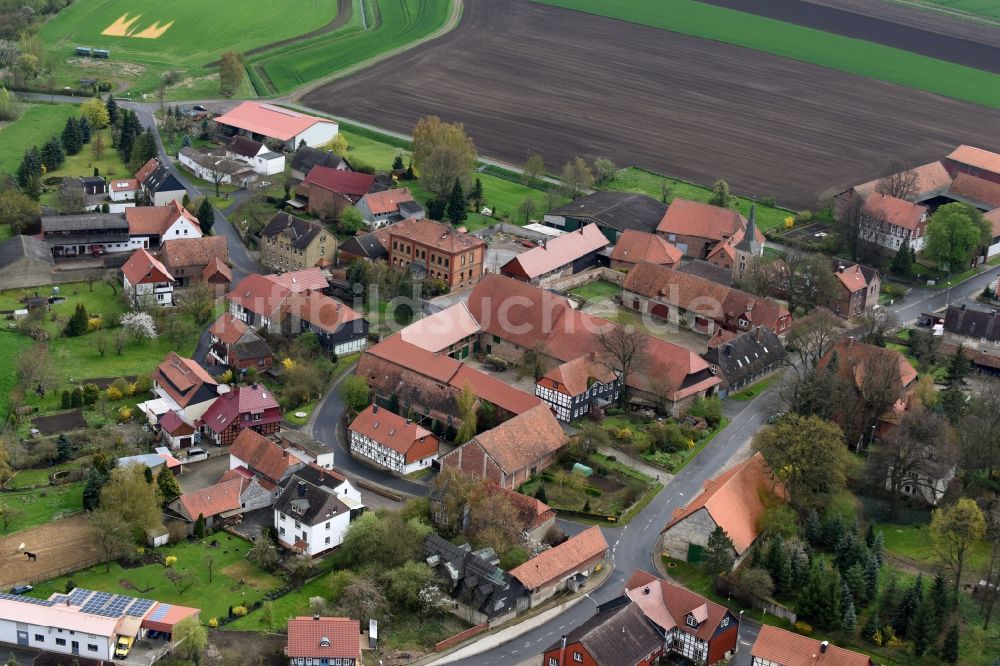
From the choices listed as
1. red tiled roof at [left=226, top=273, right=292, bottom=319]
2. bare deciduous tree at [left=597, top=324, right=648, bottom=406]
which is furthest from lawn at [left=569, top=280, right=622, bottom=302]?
red tiled roof at [left=226, top=273, right=292, bottom=319]

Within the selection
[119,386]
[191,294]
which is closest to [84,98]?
[191,294]

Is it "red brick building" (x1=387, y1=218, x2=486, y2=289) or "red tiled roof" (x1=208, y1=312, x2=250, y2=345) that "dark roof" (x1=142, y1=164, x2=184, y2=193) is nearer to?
"red brick building" (x1=387, y1=218, x2=486, y2=289)

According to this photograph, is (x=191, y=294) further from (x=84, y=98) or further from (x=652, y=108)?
(x=652, y=108)

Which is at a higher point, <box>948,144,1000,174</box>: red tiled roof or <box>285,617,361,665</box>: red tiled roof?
<box>948,144,1000,174</box>: red tiled roof

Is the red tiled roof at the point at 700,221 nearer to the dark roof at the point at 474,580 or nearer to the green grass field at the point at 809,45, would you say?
the dark roof at the point at 474,580

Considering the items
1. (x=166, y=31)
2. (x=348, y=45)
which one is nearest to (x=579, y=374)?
(x=348, y=45)

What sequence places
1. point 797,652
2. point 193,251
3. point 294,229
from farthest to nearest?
point 294,229, point 193,251, point 797,652

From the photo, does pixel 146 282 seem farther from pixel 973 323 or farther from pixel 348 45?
pixel 348 45
